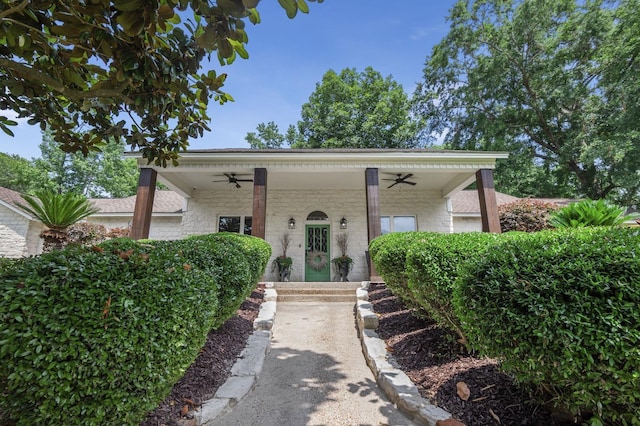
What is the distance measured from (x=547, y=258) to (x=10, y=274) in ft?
9.62

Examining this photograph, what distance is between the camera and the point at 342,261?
10.1 m

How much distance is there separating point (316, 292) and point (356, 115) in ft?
56.2

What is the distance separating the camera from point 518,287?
1658 millimetres

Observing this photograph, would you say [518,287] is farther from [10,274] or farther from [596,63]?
[596,63]

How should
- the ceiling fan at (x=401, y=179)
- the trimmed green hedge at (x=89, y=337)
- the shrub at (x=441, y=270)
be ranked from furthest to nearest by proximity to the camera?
the ceiling fan at (x=401, y=179)
the shrub at (x=441, y=270)
the trimmed green hedge at (x=89, y=337)

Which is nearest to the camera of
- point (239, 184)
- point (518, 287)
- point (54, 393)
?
point (54, 393)

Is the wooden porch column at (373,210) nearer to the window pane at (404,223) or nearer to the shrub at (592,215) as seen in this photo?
the window pane at (404,223)

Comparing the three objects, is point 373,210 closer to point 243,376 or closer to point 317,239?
point 317,239

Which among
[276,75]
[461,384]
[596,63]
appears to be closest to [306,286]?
[461,384]

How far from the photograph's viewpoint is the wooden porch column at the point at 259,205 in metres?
7.79

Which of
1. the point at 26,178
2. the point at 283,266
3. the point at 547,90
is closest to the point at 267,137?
the point at 26,178

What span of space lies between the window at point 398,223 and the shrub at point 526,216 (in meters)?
2.89

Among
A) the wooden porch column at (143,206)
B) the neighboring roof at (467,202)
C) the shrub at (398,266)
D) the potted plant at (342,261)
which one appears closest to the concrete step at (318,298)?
the shrub at (398,266)

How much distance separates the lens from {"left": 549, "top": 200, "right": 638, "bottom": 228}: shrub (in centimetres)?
477
